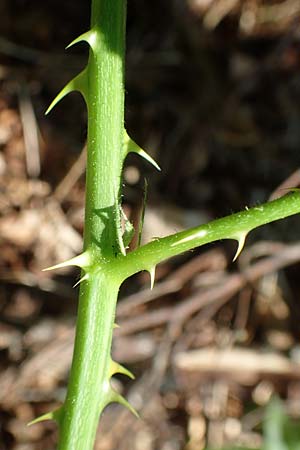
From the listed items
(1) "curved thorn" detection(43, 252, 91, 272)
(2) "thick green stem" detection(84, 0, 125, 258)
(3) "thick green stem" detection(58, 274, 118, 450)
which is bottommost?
(3) "thick green stem" detection(58, 274, 118, 450)

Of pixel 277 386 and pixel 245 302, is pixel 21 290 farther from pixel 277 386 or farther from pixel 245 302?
pixel 277 386

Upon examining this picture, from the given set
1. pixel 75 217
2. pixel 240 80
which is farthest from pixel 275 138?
pixel 75 217

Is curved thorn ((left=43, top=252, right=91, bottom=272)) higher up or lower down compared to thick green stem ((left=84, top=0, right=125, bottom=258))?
lower down

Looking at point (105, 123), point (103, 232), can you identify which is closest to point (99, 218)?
point (103, 232)

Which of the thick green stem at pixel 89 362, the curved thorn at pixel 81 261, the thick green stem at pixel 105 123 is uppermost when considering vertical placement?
the thick green stem at pixel 105 123

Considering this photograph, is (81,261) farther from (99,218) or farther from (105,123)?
(105,123)

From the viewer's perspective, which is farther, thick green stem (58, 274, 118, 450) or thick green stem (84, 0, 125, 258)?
thick green stem (58, 274, 118, 450)

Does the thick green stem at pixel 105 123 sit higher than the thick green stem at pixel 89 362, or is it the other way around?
the thick green stem at pixel 105 123
